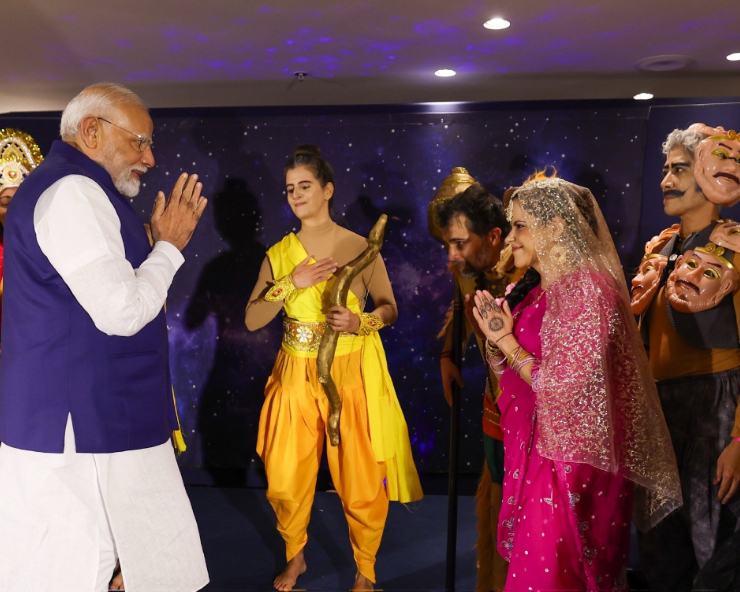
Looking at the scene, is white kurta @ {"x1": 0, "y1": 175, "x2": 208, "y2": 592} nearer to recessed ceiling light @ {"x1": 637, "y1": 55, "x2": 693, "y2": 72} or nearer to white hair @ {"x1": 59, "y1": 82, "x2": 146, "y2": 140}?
white hair @ {"x1": 59, "y1": 82, "x2": 146, "y2": 140}

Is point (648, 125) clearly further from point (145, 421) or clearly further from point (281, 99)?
point (145, 421)

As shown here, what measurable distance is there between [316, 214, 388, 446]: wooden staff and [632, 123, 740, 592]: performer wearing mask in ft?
4.04

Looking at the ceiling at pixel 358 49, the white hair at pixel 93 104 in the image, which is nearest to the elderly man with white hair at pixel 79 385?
the white hair at pixel 93 104

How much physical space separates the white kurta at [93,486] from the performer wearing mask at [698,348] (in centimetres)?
203

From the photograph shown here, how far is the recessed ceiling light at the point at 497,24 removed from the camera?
3.85 m

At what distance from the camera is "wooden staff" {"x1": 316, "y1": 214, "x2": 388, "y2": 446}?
3.48 metres

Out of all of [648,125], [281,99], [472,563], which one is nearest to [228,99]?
[281,99]

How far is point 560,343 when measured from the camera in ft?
8.20

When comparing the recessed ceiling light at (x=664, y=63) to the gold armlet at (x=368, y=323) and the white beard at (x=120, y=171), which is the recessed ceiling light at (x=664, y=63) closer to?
the gold armlet at (x=368, y=323)

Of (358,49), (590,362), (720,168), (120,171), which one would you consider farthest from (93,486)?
(358,49)

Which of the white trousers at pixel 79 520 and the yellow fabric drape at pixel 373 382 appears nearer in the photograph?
the white trousers at pixel 79 520

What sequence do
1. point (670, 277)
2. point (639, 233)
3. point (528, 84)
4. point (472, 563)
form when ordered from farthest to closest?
point (528, 84) → point (639, 233) → point (472, 563) → point (670, 277)

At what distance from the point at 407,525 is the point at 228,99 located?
3252 mm

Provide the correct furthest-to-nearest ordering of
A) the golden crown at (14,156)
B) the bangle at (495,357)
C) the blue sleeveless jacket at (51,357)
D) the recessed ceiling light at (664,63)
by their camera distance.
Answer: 1. the recessed ceiling light at (664,63)
2. the golden crown at (14,156)
3. the bangle at (495,357)
4. the blue sleeveless jacket at (51,357)
